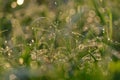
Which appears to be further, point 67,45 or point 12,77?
point 67,45

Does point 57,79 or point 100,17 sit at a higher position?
point 100,17

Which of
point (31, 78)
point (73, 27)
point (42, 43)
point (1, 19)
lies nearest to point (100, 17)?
point (73, 27)

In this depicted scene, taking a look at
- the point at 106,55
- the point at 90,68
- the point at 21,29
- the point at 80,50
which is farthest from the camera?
the point at 21,29

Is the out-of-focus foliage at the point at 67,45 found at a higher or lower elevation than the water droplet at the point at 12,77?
higher

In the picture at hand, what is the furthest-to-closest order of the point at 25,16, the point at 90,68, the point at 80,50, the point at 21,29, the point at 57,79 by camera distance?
1. the point at 25,16
2. the point at 21,29
3. the point at 80,50
4. the point at 90,68
5. the point at 57,79

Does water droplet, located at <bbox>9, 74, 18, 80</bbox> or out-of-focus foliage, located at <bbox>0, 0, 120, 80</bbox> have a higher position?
out-of-focus foliage, located at <bbox>0, 0, 120, 80</bbox>

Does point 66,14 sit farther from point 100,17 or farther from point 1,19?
point 1,19

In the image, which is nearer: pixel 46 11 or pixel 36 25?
pixel 36 25
